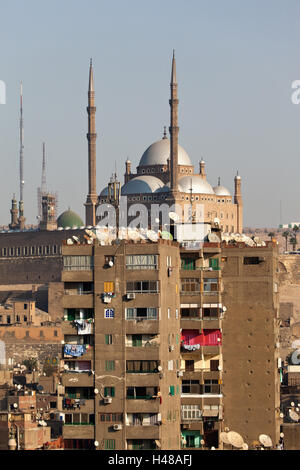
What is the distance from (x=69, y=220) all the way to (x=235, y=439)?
74214 millimetres

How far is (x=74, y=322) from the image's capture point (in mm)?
40812

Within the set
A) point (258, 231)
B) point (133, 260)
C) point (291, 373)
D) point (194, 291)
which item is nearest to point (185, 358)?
point (194, 291)

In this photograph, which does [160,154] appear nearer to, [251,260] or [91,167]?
[91,167]

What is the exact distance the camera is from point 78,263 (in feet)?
135

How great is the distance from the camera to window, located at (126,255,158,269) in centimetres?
4053

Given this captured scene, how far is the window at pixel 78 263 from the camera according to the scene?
4092 cm

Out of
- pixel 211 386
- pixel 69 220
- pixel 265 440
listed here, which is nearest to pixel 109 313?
pixel 211 386

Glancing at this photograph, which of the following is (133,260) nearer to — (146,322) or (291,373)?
(146,322)

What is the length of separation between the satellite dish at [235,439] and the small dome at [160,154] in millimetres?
79876

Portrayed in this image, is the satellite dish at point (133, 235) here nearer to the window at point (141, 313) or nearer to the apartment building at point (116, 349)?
the apartment building at point (116, 349)

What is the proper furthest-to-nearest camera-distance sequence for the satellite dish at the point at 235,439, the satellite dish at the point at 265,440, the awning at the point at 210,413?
1. the awning at the point at 210,413
2. the satellite dish at the point at 265,440
3. the satellite dish at the point at 235,439

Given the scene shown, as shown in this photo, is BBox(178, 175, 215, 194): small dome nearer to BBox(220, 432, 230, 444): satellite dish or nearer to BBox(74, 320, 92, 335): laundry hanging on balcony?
BBox(220, 432, 230, 444): satellite dish

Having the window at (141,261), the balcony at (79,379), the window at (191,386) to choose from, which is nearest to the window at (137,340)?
the balcony at (79,379)

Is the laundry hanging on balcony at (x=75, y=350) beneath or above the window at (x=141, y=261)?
beneath
